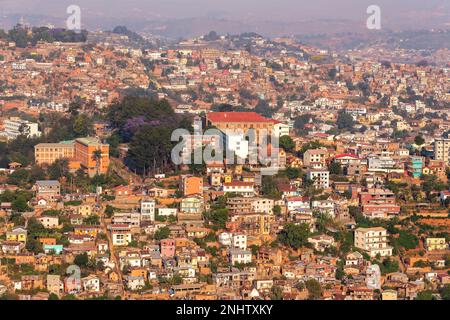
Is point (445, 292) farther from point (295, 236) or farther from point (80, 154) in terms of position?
point (80, 154)

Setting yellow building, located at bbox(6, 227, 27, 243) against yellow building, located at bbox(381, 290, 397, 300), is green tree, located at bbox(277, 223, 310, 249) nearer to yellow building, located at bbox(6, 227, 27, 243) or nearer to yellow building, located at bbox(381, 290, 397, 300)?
yellow building, located at bbox(381, 290, 397, 300)

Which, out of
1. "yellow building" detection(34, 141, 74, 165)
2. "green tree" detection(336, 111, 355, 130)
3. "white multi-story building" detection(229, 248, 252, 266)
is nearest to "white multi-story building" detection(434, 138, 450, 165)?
"white multi-story building" detection(229, 248, 252, 266)

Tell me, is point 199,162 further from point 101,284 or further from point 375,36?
point 375,36

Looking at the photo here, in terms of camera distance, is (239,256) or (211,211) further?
(211,211)

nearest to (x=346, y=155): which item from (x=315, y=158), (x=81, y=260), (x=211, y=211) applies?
(x=315, y=158)

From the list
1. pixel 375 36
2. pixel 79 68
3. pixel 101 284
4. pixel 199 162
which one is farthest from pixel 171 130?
pixel 375 36
